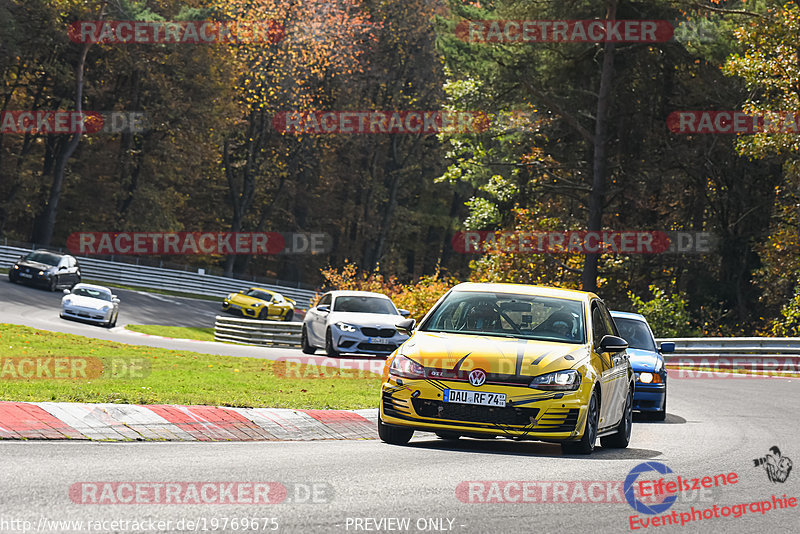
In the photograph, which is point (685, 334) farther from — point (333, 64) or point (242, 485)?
point (333, 64)

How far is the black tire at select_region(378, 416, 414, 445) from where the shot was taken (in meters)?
11.4

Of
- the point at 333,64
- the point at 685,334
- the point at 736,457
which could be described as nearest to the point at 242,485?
the point at 736,457

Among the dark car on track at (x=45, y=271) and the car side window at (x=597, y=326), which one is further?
the dark car on track at (x=45, y=271)

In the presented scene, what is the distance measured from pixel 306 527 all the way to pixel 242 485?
1463 mm

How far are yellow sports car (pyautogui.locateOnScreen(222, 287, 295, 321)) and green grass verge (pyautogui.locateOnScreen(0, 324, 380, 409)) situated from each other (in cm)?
2206

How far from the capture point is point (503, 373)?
10680mm

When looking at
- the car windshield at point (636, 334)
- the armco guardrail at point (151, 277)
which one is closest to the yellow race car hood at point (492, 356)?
the car windshield at point (636, 334)

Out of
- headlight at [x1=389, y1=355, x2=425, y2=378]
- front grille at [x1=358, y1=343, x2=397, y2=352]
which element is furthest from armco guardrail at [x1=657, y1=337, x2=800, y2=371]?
headlight at [x1=389, y1=355, x2=425, y2=378]

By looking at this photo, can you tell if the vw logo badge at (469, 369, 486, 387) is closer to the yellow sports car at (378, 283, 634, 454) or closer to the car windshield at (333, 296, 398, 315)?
the yellow sports car at (378, 283, 634, 454)

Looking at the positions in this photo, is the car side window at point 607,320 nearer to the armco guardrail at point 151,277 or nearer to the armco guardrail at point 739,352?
the armco guardrail at point 739,352

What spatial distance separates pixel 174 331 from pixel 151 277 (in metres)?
21.0

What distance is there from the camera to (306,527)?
678 cm

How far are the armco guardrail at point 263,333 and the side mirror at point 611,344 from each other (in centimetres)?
2275

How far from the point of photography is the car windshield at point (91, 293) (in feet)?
125
